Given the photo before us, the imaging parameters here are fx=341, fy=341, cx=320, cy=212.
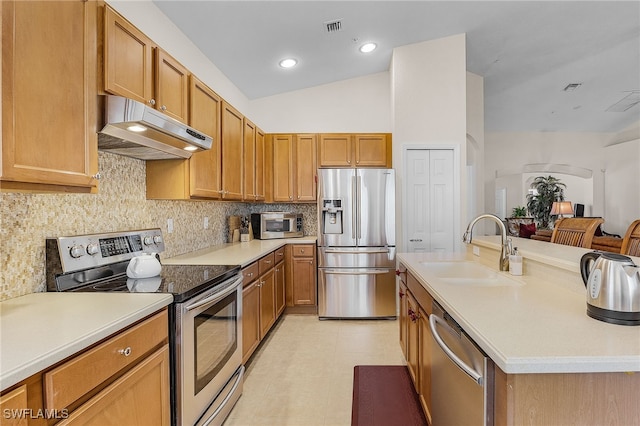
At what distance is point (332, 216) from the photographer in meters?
3.86

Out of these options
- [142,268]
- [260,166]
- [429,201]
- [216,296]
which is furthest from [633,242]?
[260,166]

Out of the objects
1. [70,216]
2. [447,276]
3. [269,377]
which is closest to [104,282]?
[70,216]

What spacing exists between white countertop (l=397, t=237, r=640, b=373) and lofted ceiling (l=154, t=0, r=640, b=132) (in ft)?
8.34

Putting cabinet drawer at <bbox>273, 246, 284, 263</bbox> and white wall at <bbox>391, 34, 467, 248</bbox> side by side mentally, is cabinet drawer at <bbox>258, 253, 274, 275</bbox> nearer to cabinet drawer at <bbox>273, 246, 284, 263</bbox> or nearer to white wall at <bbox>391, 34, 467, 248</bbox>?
cabinet drawer at <bbox>273, 246, 284, 263</bbox>

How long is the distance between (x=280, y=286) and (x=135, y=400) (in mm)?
2508

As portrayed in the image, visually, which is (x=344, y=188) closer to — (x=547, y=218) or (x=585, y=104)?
(x=585, y=104)

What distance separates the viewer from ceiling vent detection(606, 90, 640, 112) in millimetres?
6366

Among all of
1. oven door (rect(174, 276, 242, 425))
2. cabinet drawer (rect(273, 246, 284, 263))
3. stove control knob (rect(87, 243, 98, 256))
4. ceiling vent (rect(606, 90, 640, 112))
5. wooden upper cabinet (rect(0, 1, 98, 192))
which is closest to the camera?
wooden upper cabinet (rect(0, 1, 98, 192))

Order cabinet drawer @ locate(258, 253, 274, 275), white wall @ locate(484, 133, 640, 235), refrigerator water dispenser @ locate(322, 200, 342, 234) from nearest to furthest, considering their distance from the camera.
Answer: cabinet drawer @ locate(258, 253, 274, 275), refrigerator water dispenser @ locate(322, 200, 342, 234), white wall @ locate(484, 133, 640, 235)

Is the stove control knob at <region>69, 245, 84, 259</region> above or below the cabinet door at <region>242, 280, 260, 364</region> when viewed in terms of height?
above

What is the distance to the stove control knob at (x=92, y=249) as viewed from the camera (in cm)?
174

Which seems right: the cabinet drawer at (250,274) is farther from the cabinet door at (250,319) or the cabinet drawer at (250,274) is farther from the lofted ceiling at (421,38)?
the lofted ceiling at (421,38)

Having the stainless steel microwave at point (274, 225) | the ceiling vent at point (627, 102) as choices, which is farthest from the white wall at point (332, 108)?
the ceiling vent at point (627, 102)

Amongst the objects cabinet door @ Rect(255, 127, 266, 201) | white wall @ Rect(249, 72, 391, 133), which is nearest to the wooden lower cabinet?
cabinet door @ Rect(255, 127, 266, 201)
